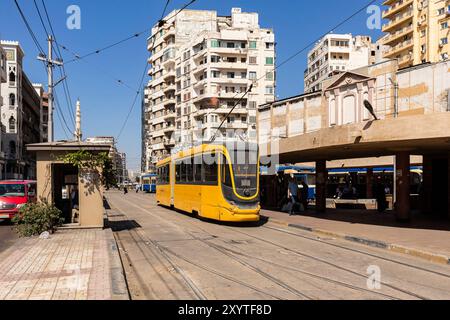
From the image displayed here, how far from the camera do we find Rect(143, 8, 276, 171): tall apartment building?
79.0 metres

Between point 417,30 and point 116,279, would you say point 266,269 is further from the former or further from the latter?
point 417,30

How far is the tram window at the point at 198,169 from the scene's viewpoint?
1981cm

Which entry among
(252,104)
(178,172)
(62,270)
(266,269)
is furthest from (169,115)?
(62,270)

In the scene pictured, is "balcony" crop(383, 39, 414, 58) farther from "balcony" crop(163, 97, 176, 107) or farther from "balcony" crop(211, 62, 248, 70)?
"balcony" crop(163, 97, 176, 107)

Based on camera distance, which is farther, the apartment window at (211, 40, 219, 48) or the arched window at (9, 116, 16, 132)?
the apartment window at (211, 40, 219, 48)

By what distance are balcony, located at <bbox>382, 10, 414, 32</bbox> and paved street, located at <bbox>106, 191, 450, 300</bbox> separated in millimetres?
76283

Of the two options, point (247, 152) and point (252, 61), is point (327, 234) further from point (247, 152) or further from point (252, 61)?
point (252, 61)

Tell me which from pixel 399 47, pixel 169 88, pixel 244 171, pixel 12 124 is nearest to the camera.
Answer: pixel 244 171

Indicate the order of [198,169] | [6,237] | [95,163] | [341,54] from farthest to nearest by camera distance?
[341,54]
[198,169]
[95,163]
[6,237]

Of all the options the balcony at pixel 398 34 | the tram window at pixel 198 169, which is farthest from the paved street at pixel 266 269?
the balcony at pixel 398 34

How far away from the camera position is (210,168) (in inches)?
736

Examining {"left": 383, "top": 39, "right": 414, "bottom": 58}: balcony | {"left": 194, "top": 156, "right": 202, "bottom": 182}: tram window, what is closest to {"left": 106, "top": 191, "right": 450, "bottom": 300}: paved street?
{"left": 194, "top": 156, "right": 202, "bottom": 182}: tram window

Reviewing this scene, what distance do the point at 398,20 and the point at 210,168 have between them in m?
76.8
